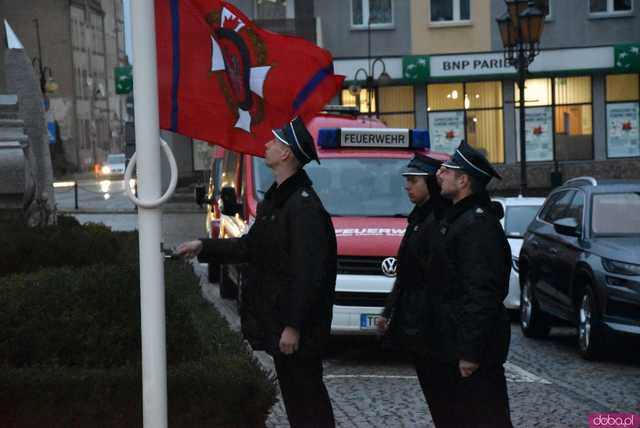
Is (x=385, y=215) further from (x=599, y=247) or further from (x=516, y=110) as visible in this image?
(x=516, y=110)

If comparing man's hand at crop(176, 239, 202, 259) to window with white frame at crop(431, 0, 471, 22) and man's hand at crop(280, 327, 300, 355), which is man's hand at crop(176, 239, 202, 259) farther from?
window with white frame at crop(431, 0, 471, 22)

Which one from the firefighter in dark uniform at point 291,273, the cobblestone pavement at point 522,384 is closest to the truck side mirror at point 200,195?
the cobblestone pavement at point 522,384

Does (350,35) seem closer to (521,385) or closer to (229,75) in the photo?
(521,385)

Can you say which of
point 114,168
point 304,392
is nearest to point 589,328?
point 304,392

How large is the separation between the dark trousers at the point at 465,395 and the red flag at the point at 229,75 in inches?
55.1

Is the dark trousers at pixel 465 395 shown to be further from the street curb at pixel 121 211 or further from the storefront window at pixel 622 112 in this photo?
the storefront window at pixel 622 112

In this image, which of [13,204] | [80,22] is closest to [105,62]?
[80,22]

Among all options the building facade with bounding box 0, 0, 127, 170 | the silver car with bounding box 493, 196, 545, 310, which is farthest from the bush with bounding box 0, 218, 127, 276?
the building facade with bounding box 0, 0, 127, 170

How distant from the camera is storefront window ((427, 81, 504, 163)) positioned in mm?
42906

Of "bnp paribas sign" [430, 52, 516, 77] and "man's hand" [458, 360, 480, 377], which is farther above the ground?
"bnp paribas sign" [430, 52, 516, 77]

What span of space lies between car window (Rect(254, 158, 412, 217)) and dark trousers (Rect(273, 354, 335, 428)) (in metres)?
6.86

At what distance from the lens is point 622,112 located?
143ft

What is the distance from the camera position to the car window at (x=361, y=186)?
43.7 ft

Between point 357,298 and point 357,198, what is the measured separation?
1532mm
